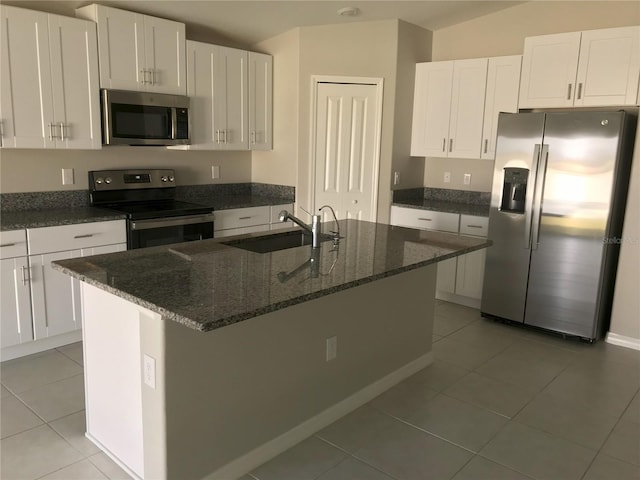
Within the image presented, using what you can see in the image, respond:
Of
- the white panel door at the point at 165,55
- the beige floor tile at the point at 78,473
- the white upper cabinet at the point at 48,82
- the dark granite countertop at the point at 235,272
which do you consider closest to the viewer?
the dark granite countertop at the point at 235,272

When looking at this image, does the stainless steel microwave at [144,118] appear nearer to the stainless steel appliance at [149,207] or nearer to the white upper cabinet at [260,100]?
the stainless steel appliance at [149,207]

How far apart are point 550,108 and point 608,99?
522 millimetres

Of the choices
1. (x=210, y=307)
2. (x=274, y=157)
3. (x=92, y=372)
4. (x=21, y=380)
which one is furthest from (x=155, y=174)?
(x=210, y=307)

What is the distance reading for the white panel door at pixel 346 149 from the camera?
16.0 feet

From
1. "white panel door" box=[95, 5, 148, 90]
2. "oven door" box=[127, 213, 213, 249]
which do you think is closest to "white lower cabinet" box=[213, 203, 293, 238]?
"oven door" box=[127, 213, 213, 249]

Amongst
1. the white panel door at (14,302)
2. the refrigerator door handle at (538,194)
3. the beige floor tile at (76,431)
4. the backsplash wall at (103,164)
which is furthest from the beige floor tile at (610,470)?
the backsplash wall at (103,164)

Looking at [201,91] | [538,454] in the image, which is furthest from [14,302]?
[538,454]

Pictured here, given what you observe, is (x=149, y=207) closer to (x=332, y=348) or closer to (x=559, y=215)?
(x=332, y=348)

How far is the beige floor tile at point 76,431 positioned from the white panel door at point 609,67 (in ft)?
13.2

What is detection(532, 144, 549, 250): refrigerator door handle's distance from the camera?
13.2ft

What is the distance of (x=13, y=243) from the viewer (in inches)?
131

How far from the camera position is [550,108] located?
14.3 feet

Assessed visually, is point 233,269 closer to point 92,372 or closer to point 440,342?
point 92,372

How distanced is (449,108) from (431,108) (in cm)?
18
